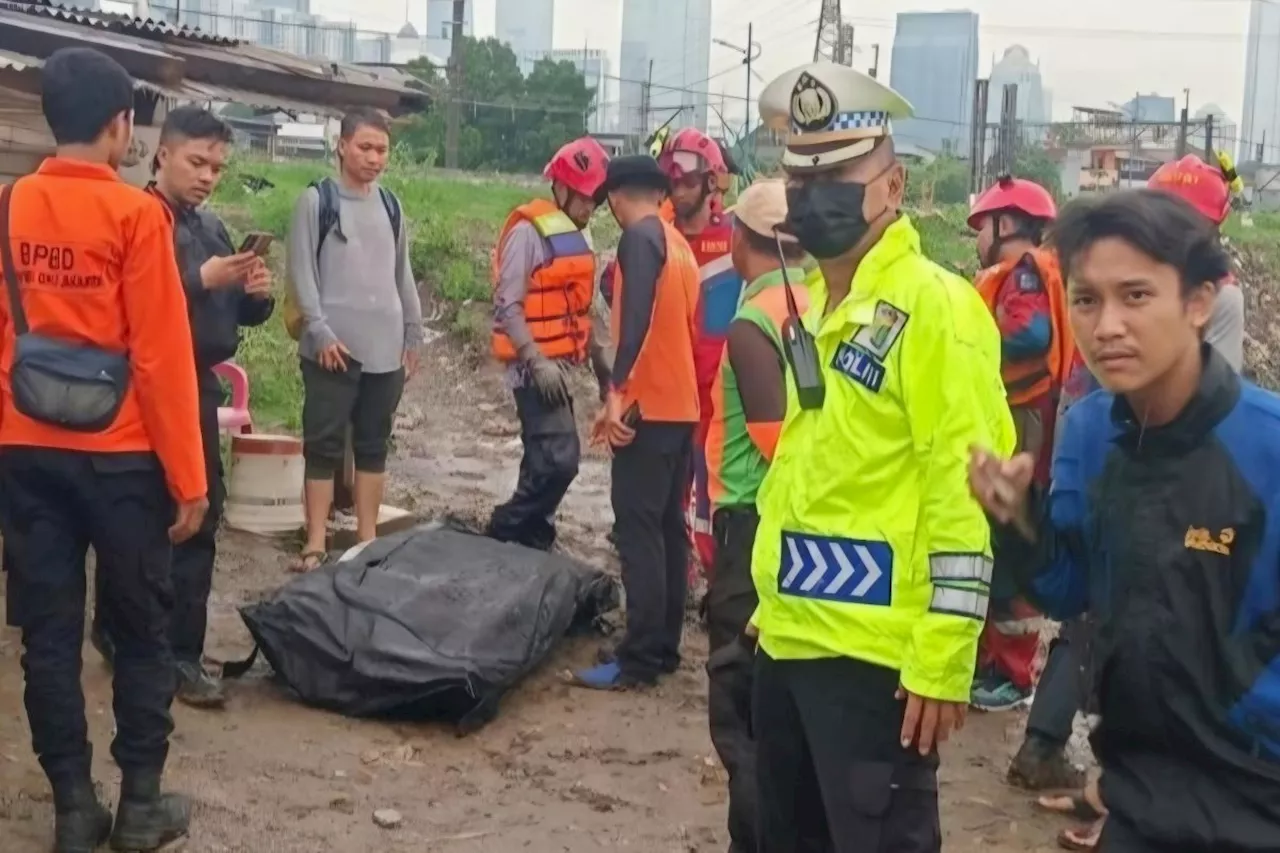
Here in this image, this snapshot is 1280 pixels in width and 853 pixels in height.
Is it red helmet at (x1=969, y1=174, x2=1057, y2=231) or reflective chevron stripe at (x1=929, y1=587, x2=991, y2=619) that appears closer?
reflective chevron stripe at (x1=929, y1=587, x2=991, y2=619)

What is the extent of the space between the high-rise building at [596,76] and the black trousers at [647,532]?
43.7 metres

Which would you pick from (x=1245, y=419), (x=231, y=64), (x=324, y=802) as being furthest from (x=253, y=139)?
(x=1245, y=419)

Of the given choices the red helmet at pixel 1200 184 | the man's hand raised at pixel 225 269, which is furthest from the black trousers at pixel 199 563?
the red helmet at pixel 1200 184

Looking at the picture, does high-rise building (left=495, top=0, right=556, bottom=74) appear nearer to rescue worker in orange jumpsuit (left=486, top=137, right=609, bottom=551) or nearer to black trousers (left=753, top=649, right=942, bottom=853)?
rescue worker in orange jumpsuit (left=486, top=137, right=609, bottom=551)

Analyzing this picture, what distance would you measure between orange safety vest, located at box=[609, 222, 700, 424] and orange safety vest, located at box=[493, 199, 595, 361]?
43.4 inches

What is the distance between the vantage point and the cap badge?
3191 mm

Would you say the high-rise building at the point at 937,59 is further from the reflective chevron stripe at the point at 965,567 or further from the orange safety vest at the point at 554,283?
the reflective chevron stripe at the point at 965,567

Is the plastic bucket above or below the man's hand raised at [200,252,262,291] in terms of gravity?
below

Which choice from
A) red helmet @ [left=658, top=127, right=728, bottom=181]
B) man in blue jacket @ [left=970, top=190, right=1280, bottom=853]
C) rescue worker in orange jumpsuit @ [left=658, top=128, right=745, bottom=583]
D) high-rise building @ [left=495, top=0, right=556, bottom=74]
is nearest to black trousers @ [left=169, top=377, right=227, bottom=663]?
rescue worker in orange jumpsuit @ [left=658, top=128, right=745, bottom=583]

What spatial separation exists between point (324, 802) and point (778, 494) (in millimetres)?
2380

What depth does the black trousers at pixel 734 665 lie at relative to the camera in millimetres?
3893

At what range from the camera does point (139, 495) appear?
4.10m

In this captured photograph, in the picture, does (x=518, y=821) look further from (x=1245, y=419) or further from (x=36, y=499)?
(x=1245, y=419)

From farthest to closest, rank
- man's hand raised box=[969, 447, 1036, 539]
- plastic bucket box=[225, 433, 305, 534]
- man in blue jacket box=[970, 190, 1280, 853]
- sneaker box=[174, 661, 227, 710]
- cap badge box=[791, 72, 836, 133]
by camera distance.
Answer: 1. plastic bucket box=[225, 433, 305, 534]
2. sneaker box=[174, 661, 227, 710]
3. cap badge box=[791, 72, 836, 133]
4. man's hand raised box=[969, 447, 1036, 539]
5. man in blue jacket box=[970, 190, 1280, 853]
